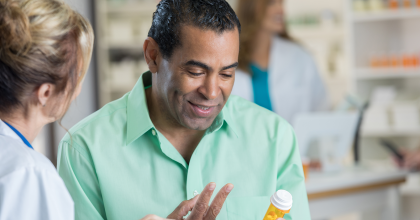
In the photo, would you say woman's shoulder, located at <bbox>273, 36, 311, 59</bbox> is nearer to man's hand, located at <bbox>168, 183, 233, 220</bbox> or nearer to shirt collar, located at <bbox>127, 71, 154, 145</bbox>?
shirt collar, located at <bbox>127, 71, 154, 145</bbox>

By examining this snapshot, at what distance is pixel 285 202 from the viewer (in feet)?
2.64

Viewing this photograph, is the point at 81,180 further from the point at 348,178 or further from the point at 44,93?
the point at 348,178

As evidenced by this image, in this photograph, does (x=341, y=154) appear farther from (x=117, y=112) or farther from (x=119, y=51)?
(x=119, y=51)

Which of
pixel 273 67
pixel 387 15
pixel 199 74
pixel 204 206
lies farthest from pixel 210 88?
pixel 387 15

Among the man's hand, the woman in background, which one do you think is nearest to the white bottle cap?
the man's hand

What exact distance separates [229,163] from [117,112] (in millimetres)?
326

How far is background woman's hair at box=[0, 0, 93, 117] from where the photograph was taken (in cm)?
73

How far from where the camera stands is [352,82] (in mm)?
3148

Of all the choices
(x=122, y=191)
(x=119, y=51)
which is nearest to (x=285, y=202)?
(x=122, y=191)

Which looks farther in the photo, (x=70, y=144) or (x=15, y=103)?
(x=70, y=144)

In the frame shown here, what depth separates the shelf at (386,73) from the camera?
118 inches

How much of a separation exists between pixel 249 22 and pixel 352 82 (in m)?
1.11

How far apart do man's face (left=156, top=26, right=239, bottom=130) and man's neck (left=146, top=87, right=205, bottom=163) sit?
82mm

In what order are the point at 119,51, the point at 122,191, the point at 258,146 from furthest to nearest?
1. the point at 119,51
2. the point at 258,146
3. the point at 122,191
